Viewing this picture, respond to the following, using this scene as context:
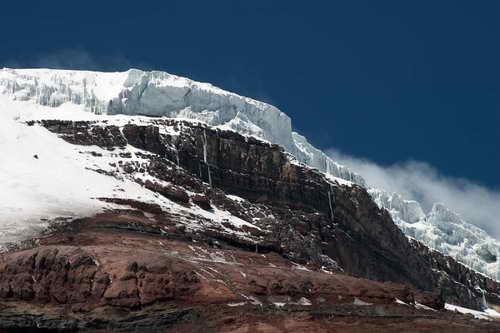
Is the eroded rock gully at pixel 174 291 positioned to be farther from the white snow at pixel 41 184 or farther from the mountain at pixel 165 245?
the white snow at pixel 41 184

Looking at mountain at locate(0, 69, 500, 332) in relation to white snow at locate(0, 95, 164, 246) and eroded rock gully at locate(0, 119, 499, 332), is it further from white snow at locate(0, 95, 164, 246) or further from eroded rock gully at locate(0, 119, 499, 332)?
white snow at locate(0, 95, 164, 246)

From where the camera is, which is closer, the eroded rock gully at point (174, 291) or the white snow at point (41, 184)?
the eroded rock gully at point (174, 291)

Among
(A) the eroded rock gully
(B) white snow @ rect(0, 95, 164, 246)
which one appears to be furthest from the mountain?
(B) white snow @ rect(0, 95, 164, 246)

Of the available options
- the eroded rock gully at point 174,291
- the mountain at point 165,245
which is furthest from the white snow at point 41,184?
the eroded rock gully at point 174,291

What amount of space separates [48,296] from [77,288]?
330 cm

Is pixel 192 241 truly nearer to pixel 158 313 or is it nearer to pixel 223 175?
pixel 158 313

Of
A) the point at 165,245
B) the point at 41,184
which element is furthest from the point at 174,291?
the point at 41,184

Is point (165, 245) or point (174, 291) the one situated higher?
point (165, 245)

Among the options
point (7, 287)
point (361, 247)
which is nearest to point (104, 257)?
point (7, 287)

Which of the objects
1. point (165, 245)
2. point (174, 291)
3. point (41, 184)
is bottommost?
point (174, 291)

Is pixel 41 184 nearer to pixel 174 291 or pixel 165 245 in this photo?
pixel 165 245

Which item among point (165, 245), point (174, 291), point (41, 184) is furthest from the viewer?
point (41, 184)

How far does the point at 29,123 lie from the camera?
19325 cm

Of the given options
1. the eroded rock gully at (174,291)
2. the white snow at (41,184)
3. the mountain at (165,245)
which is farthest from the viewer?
the white snow at (41,184)
